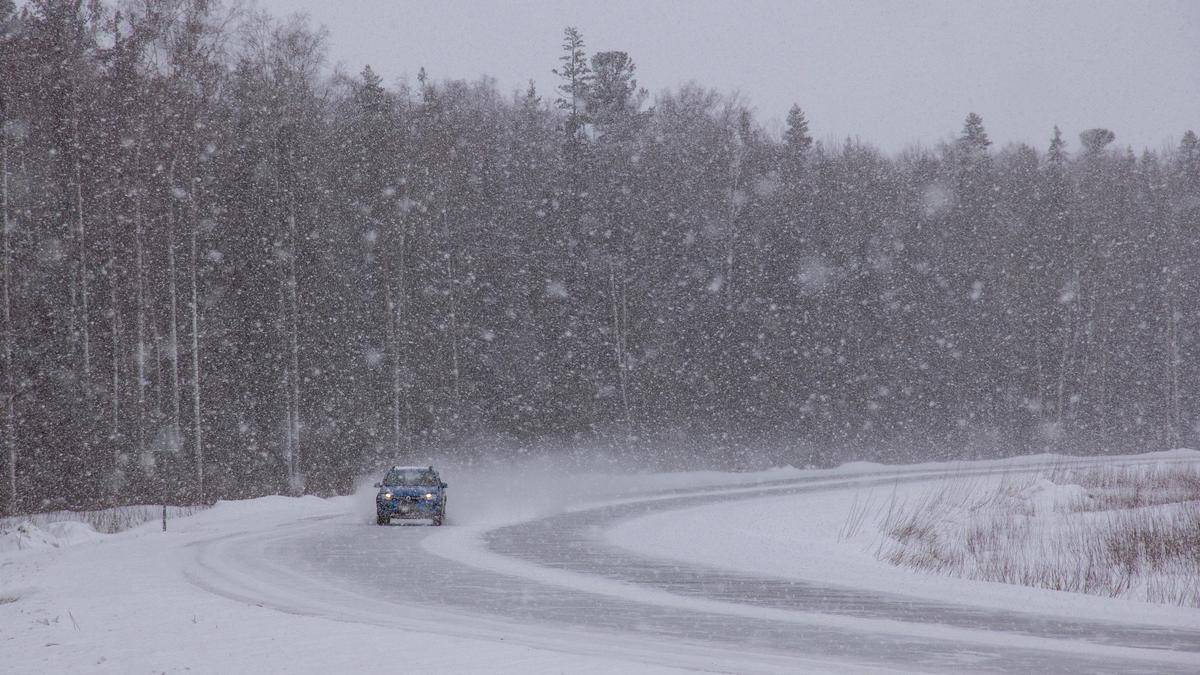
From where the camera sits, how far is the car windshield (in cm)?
2884

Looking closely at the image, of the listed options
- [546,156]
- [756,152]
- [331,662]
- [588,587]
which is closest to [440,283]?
[546,156]

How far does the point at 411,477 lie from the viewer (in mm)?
29562

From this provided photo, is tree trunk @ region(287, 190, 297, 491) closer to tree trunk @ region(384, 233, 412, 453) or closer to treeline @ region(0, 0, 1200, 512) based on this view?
treeline @ region(0, 0, 1200, 512)

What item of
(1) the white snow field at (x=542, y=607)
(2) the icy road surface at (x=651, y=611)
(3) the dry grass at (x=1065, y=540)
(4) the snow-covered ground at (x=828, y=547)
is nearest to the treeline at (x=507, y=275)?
(1) the white snow field at (x=542, y=607)

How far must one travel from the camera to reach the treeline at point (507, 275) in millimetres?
35500

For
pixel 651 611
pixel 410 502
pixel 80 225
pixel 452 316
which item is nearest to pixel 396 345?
pixel 452 316

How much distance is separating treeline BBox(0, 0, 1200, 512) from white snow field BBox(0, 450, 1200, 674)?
10.6m

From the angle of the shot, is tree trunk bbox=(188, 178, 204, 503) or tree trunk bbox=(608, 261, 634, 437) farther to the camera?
tree trunk bbox=(608, 261, 634, 437)

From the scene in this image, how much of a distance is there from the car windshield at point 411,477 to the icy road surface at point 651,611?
591 centimetres

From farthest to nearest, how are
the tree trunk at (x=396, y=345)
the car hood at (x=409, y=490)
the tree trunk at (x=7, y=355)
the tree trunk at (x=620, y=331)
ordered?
1. the tree trunk at (x=620, y=331)
2. the tree trunk at (x=396, y=345)
3. the tree trunk at (x=7, y=355)
4. the car hood at (x=409, y=490)

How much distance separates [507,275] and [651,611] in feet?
140

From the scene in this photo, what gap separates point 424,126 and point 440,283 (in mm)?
7356

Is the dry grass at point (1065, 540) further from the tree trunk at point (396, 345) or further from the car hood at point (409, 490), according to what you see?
the tree trunk at point (396, 345)

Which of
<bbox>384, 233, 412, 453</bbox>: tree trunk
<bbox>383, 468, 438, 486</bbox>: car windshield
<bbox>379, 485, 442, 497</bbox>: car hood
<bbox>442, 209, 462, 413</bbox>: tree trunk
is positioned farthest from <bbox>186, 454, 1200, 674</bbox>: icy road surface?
<bbox>442, 209, 462, 413</bbox>: tree trunk
